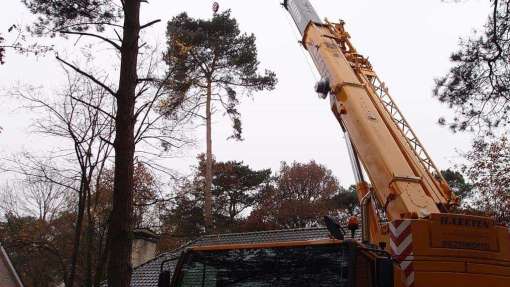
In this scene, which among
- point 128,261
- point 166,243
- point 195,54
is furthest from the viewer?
point 166,243

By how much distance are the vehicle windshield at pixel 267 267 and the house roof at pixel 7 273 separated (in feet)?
49.2

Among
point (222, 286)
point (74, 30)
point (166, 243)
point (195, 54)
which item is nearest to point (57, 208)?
point (166, 243)

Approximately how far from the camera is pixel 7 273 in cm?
1800

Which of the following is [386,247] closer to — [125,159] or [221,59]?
[125,159]

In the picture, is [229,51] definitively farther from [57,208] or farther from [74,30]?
[74,30]

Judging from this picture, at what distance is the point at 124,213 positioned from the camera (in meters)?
5.64

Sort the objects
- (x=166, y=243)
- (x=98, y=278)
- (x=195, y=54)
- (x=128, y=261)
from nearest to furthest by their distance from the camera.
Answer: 1. (x=128, y=261)
2. (x=98, y=278)
3. (x=195, y=54)
4. (x=166, y=243)

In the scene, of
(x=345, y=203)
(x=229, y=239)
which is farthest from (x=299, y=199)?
(x=229, y=239)

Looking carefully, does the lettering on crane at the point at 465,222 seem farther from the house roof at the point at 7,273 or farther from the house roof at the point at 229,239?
the house roof at the point at 7,273

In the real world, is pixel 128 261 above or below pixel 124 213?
below

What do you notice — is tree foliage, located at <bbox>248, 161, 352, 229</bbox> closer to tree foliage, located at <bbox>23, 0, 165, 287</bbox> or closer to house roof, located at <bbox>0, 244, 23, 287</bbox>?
house roof, located at <bbox>0, 244, 23, 287</bbox>

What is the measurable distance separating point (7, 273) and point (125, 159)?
14.8 metres

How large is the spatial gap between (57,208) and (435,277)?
2128 cm

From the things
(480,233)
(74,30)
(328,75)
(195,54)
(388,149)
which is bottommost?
(480,233)
